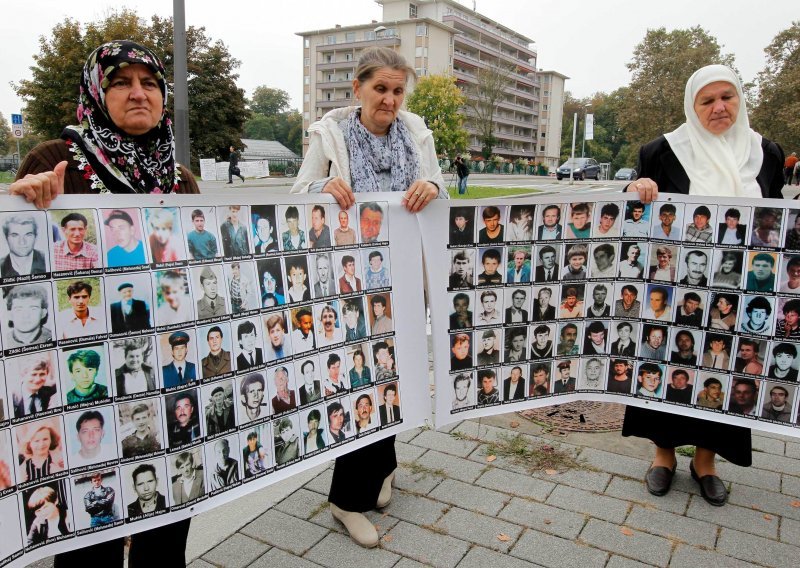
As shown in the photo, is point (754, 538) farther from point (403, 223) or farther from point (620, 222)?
point (403, 223)

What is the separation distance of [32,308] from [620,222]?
2.36m

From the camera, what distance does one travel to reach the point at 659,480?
10.8 feet

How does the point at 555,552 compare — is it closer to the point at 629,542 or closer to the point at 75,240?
the point at 629,542

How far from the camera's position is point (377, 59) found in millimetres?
2688

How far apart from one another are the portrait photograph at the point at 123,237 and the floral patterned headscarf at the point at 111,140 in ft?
0.74

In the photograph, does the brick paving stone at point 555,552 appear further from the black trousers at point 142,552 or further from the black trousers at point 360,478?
the black trousers at point 142,552

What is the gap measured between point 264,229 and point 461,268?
917 millimetres

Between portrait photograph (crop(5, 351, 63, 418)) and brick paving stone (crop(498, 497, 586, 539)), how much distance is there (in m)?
2.15

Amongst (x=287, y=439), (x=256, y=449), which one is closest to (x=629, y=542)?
(x=287, y=439)

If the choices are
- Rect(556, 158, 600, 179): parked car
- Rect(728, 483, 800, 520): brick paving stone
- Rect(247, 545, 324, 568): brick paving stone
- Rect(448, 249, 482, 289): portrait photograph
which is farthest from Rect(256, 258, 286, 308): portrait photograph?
Rect(556, 158, 600, 179): parked car

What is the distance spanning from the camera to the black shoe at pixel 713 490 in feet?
10.4

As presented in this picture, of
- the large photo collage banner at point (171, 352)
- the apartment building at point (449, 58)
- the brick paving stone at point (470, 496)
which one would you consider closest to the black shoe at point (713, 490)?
the brick paving stone at point (470, 496)

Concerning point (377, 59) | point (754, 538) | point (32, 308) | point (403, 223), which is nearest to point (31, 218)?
point (32, 308)

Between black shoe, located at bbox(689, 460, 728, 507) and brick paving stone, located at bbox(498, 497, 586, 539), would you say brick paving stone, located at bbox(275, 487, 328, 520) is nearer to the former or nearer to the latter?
brick paving stone, located at bbox(498, 497, 586, 539)
